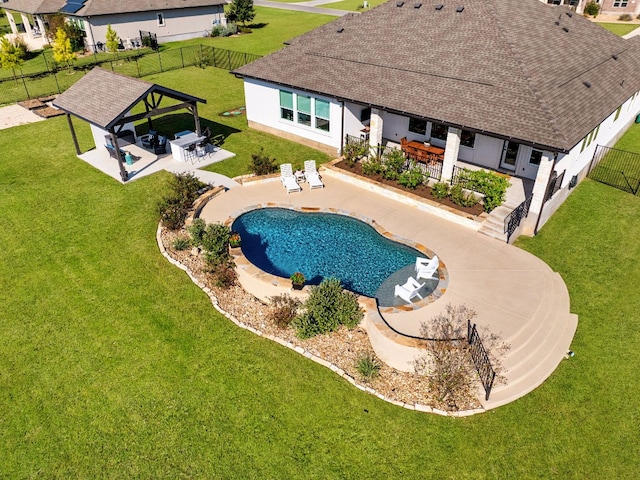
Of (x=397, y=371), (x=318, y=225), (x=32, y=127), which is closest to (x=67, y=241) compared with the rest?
(x=318, y=225)

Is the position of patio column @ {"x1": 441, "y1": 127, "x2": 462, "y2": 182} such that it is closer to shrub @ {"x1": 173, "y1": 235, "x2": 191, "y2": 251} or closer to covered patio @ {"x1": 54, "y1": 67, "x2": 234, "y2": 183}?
shrub @ {"x1": 173, "y1": 235, "x2": 191, "y2": 251}

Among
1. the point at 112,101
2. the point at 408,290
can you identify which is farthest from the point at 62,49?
the point at 408,290

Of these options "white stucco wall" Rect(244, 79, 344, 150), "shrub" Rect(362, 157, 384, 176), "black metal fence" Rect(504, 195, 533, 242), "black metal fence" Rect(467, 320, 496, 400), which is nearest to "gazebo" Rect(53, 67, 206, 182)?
"white stucco wall" Rect(244, 79, 344, 150)

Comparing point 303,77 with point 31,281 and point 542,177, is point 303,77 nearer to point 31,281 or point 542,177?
point 542,177

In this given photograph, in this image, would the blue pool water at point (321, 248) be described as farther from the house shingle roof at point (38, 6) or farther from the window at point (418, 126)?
the house shingle roof at point (38, 6)

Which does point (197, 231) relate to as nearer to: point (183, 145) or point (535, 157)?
point (183, 145)

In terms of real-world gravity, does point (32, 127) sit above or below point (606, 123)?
below
